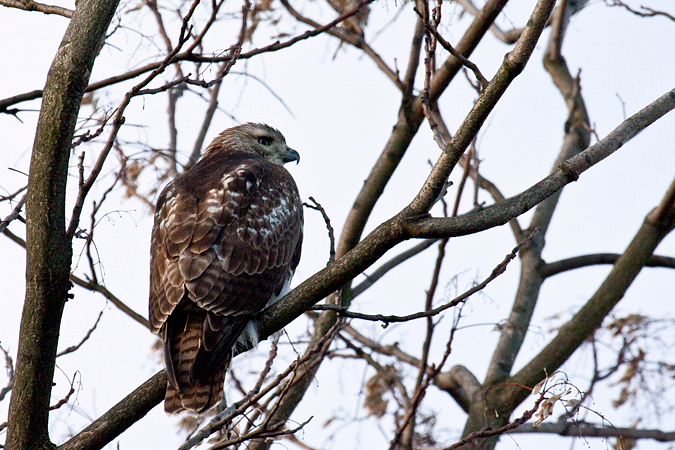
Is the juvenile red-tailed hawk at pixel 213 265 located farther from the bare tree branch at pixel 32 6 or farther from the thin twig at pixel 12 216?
the bare tree branch at pixel 32 6

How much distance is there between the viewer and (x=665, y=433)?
7332 millimetres

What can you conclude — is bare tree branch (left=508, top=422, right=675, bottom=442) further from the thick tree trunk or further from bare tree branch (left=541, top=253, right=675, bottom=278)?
the thick tree trunk

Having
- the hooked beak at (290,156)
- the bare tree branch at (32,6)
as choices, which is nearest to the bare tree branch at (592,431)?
the hooked beak at (290,156)

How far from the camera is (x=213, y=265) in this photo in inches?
190

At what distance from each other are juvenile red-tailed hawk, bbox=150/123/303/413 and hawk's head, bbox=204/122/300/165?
161cm

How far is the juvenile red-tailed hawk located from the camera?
4617 millimetres

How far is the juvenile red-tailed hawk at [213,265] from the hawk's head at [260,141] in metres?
1.61

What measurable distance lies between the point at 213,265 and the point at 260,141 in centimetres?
Answer: 304

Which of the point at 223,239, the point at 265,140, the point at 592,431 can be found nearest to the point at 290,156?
the point at 265,140

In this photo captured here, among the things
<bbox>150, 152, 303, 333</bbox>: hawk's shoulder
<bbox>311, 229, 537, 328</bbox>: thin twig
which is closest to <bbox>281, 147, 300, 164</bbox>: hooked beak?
<bbox>150, 152, 303, 333</bbox>: hawk's shoulder

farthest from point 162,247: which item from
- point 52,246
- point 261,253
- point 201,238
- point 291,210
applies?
point 52,246

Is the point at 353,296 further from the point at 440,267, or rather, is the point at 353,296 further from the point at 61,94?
the point at 61,94

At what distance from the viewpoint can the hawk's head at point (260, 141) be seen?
7527mm

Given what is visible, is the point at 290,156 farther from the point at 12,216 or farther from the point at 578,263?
the point at 12,216
